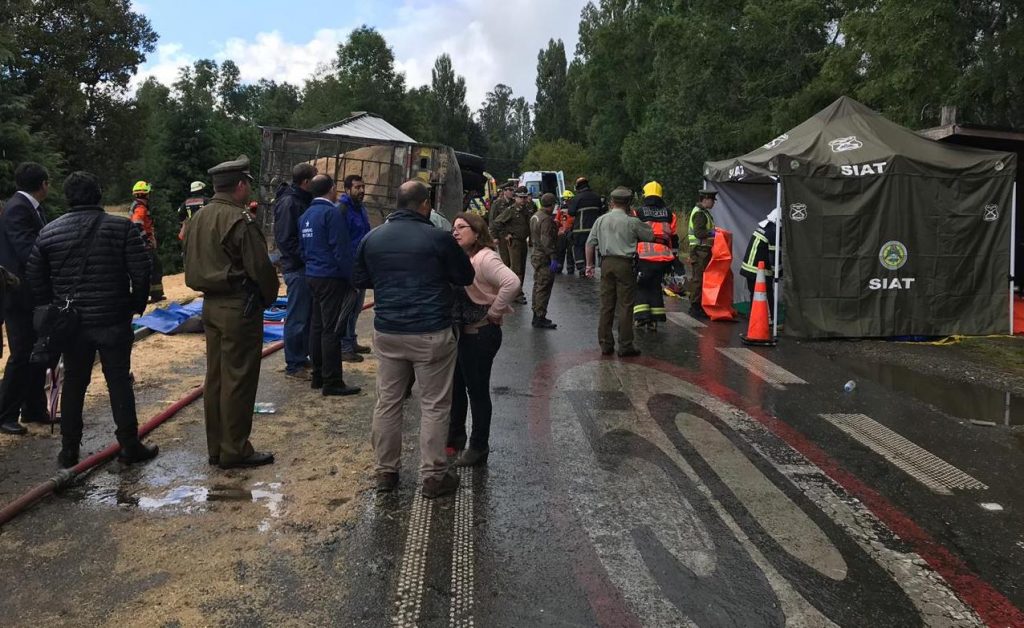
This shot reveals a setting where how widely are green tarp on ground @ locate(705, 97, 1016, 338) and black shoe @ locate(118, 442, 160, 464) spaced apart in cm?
771

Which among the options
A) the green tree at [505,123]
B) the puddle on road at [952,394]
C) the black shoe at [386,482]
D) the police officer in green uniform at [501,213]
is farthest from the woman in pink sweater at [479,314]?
the green tree at [505,123]

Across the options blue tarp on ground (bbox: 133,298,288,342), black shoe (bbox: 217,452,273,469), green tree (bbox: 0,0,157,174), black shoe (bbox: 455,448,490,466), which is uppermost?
green tree (bbox: 0,0,157,174)

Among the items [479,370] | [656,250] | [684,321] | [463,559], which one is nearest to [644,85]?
[684,321]

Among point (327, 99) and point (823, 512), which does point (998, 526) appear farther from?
point (327, 99)

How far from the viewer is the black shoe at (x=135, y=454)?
16.6 ft

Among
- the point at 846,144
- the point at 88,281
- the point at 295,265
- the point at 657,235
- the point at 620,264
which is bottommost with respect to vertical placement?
the point at 88,281

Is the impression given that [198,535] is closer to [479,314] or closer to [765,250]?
[479,314]

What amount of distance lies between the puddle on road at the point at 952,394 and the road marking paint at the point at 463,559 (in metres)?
4.60

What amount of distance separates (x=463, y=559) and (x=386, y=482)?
3.29ft

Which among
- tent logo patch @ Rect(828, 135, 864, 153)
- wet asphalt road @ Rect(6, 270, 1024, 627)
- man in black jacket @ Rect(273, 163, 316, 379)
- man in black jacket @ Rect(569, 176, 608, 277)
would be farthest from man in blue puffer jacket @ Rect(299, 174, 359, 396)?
man in black jacket @ Rect(569, 176, 608, 277)

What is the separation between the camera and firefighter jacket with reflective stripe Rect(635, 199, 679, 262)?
9.52 m

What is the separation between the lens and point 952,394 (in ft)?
23.8

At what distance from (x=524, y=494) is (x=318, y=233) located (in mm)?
3214

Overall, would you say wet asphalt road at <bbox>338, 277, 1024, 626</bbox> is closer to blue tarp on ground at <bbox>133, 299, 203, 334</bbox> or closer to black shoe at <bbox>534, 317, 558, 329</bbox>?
black shoe at <bbox>534, 317, 558, 329</bbox>
